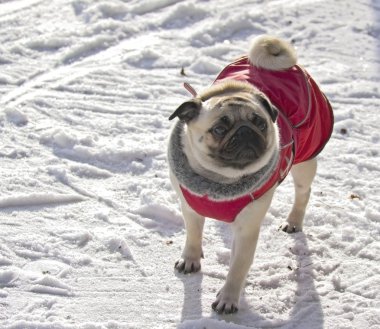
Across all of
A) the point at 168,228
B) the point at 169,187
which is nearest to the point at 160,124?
the point at 169,187

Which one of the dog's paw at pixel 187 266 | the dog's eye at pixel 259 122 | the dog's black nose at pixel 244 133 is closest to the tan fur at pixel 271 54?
the dog's eye at pixel 259 122

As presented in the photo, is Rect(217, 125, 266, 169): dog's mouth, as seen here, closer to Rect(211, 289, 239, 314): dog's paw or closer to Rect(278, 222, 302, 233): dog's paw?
Rect(211, 289, 239, 314): dog's paw

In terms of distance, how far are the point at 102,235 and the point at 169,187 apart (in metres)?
0.67

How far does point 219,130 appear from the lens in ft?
10.4

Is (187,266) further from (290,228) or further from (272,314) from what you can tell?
(290,228)

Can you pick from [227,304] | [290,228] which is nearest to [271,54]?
[290,228]

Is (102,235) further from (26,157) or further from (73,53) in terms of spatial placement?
(73,53)

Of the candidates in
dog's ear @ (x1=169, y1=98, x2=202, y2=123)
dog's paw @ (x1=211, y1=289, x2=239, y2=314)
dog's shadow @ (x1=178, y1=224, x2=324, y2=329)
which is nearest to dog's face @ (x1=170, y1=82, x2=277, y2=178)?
dog's ear @ (x1=169, y1=98, x2=202, y2=123)

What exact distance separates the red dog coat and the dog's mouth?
214 mm

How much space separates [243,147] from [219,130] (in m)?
0.15

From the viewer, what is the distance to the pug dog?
3.19 metres

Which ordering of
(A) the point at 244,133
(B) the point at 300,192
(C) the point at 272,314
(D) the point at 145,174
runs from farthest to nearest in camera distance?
(D) the point at 145,174, (B) the point at 300,192, (C) the point at 272,314, (A) the point at 244,133

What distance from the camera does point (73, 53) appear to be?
6109 mm

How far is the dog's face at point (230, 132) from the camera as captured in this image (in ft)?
10.3
